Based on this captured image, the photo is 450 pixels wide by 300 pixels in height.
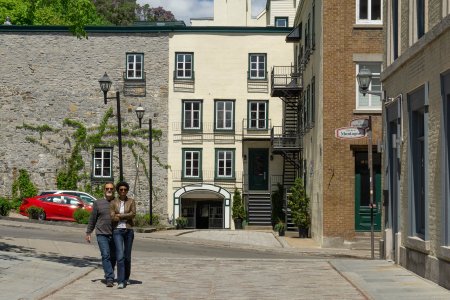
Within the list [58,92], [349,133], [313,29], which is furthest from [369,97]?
[58,92]

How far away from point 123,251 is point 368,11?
763 inches

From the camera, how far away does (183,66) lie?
49.5 meters

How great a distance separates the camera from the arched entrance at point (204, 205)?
4941 cm

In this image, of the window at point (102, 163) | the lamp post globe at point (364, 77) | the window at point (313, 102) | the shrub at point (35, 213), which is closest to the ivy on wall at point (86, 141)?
the window at point (102, 163)

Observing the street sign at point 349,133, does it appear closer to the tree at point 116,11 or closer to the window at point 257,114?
the window at point 257,114

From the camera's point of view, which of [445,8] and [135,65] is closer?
[445,8]

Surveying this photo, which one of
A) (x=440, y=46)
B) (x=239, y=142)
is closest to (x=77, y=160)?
(x=239, y=142)

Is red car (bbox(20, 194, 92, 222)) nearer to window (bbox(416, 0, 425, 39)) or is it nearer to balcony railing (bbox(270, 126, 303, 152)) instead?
balcony railing (bbox(270, 126, 303, 152))

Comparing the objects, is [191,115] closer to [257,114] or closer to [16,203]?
[257,114]

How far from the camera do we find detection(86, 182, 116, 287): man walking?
574 inches

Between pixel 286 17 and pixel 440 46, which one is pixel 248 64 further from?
pixel 440 46

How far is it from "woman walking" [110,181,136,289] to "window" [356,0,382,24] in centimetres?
1871

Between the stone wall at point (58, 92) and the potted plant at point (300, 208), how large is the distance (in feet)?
47.9

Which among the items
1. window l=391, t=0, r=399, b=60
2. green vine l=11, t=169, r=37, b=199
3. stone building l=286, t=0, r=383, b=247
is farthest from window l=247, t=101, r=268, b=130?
window l=391, t=0, r=399, b=60
